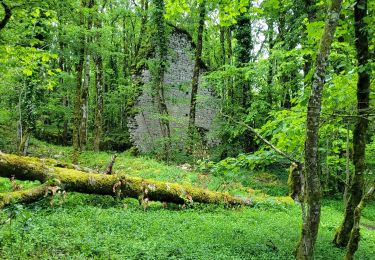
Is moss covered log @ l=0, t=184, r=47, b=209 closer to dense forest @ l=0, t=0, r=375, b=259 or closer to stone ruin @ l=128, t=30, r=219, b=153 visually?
dense forest @ l=0, t=0, r=375, b=259

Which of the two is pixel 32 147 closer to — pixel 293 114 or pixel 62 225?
pixel 62 225

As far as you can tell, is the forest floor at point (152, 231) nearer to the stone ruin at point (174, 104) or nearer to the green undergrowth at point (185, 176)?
the green undergrowth at point (185, 176)

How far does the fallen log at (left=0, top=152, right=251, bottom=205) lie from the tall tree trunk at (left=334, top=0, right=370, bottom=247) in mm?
4081

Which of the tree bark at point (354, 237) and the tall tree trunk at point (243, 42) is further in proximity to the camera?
the tall tree trunk at point (243, 42)

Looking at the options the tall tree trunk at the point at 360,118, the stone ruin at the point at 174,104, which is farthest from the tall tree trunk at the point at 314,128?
the stone ruin at the point at 174,104

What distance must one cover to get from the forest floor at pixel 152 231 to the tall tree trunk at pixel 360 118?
2.25 ft

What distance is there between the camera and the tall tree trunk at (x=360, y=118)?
5137mm

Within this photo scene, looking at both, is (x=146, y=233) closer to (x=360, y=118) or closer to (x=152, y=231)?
(x=152, y=231)

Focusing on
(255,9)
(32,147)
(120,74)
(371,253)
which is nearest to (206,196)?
(371,253)

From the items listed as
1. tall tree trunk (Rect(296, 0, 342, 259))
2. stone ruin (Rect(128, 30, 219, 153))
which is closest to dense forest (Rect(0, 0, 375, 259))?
tall tree trunk (Rect(296, 0, 342, 259))

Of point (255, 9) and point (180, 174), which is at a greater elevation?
point (255, 9)

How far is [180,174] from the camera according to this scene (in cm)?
1491

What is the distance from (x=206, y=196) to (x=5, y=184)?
5.63 meters

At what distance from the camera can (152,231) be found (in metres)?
6.90
